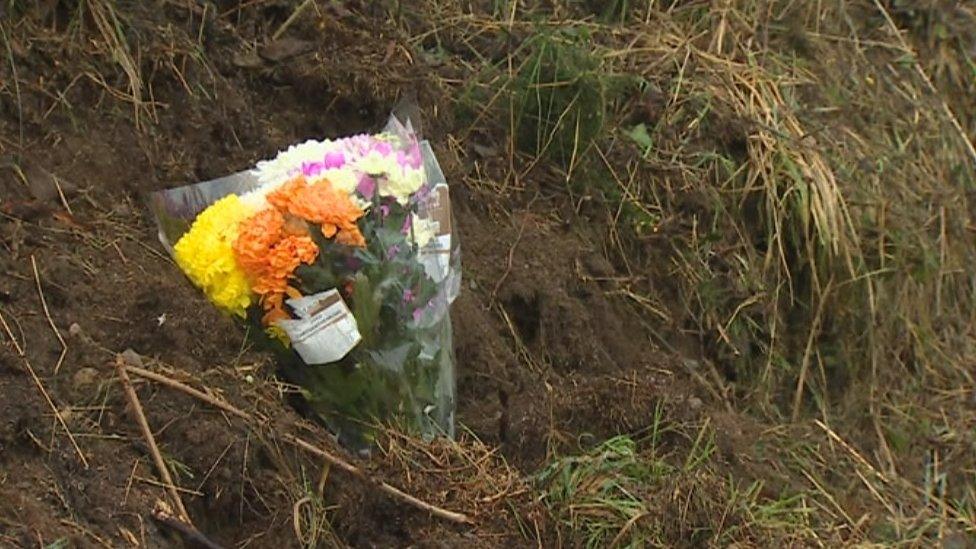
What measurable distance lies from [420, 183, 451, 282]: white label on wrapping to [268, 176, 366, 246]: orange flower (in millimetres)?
181

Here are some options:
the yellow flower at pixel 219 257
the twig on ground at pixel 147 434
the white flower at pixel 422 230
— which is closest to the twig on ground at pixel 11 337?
the twig on ground at pixel 147 434

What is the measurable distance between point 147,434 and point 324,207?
0.50 m

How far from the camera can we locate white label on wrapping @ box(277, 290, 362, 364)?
8.81ft

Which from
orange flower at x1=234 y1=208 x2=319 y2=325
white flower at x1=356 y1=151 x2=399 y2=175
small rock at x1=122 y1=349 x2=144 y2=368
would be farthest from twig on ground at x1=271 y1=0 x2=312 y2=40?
small rock at x1=122 y1=349 x2=144 y2=368

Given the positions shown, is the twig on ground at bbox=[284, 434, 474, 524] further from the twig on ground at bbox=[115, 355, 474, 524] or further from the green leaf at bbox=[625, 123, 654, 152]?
the green leaf at bbox=[625, 123, 654, 152]

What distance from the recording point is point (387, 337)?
2.76 meters

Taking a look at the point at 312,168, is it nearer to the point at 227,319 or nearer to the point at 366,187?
the point at 366,187

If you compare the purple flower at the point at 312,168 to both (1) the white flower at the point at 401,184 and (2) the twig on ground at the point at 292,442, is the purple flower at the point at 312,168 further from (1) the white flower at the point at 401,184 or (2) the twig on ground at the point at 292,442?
(2) the twig on ground at the point at 292,442

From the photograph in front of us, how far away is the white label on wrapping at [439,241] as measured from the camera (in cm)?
287

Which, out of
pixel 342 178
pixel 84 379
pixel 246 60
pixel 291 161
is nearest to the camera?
pixel 84 379

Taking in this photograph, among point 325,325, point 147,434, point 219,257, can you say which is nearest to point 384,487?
point 325,325

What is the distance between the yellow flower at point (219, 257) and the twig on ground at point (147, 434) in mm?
232

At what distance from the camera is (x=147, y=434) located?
2488mm

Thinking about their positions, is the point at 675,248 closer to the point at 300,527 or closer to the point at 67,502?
the point at 300,527
